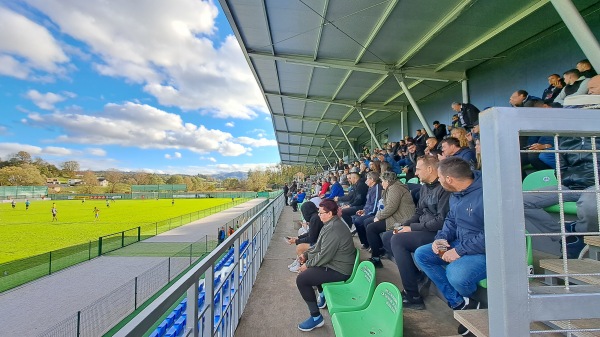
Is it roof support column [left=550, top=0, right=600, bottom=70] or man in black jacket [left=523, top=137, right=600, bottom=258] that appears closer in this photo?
man in black jacket [left=523, top=137, right=600, bottom=258]

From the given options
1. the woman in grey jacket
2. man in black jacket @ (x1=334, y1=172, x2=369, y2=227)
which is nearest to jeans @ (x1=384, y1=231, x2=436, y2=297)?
the woman in grey jacket

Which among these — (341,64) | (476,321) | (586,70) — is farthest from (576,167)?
(341,64)

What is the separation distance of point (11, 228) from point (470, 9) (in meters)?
63.3

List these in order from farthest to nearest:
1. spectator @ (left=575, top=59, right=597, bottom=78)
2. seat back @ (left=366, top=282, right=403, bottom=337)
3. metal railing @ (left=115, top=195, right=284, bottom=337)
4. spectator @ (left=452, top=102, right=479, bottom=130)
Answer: spectator @ (left=452, top=102, right=479, bottom=130), spectator @ (left=575, top=59, right=597, bottom=78), seat back @ (left=366, top=282, right=403, bottom=337), metal railing @ (left=115, top=195, right=284, bottom=337)

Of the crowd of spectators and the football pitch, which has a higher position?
the crowd of spectators

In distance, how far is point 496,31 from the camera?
6.45 m

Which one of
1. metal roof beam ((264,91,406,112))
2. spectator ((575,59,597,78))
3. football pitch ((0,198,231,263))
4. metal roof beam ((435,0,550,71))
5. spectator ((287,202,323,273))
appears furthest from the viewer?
football pitch ((0,198,231,263))

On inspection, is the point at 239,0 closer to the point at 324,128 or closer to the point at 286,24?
the point at 286,24

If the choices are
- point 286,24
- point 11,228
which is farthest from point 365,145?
point 11,228

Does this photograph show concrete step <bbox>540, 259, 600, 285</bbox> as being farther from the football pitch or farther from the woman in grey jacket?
the football pitch

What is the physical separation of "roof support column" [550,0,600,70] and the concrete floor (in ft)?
11.2

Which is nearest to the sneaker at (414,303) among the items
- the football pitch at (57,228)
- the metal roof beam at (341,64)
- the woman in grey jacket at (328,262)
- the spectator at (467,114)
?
the woman in grey jacket at (328,262)

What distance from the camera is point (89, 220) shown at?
164ft

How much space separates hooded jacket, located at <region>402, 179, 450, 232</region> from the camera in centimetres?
290
